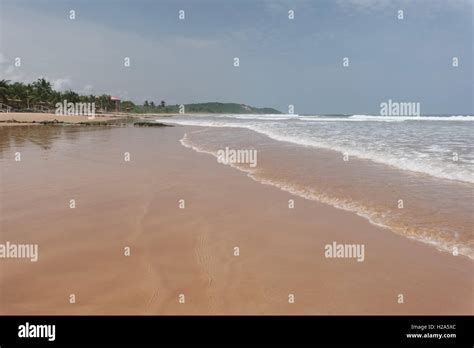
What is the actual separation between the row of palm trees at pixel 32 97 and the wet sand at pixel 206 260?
7777 centimetres

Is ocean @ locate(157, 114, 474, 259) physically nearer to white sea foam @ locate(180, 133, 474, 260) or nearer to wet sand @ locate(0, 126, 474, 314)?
white sea foam @ locate(180, 133, 474, 260)

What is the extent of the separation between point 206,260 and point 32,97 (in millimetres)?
94821

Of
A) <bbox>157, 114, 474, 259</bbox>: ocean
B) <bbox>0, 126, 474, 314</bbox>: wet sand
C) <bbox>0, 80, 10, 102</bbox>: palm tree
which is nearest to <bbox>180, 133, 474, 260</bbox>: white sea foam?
<bbox>157, 114, 474, 259</bbox>: ocean

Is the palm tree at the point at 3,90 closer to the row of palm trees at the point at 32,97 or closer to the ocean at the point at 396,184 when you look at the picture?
the row of palm trees at the point at 32,97

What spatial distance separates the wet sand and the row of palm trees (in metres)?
77.8

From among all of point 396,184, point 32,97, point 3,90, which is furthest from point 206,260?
point 32,97

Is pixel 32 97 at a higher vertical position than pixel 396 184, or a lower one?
higher

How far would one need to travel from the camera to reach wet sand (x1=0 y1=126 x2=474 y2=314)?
12.0ft

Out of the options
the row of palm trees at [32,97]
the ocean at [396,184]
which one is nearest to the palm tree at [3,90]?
the row of palm trees at [32,97]

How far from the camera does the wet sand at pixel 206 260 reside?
366 cm

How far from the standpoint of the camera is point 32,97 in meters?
81.6

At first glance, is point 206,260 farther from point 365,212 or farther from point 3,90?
point 3,90
